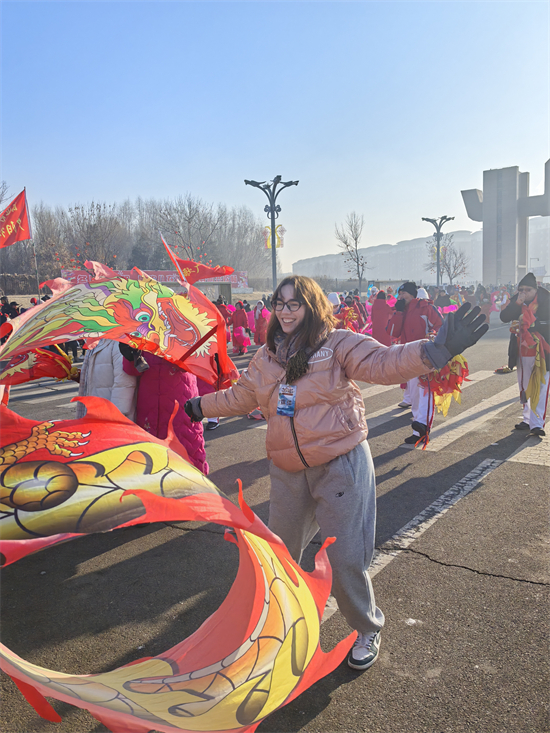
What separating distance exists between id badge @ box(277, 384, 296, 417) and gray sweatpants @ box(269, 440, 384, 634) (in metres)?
0.31

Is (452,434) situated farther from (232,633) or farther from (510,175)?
(510,175)

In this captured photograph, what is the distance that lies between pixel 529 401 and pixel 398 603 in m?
4.55

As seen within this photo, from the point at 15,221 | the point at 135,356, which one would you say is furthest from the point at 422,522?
the point at 15,221

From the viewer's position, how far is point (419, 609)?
3.10 m

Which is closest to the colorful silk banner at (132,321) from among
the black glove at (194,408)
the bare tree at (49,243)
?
the black glove at (194,408)

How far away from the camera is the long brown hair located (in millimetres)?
2588

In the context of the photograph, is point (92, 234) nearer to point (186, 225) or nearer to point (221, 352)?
point (186, 225)

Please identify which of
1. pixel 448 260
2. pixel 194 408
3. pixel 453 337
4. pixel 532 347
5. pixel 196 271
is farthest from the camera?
pixel 448 260

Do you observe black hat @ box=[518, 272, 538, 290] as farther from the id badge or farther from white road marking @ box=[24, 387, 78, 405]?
white road marking @ box=[24, 387, 78, 405]

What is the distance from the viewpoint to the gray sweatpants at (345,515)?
2.52m

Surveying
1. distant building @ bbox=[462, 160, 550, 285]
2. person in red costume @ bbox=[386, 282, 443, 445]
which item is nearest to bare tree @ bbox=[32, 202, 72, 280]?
person in red costume @ bbox=[386, 282, 443, 445]

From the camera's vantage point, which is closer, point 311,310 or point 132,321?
point 311,310

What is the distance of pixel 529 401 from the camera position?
22.5ft

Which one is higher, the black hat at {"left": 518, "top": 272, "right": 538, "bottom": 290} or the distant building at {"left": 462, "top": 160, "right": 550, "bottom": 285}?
the distant building at {"left": 462, "top": 160, "right": 550, "bottom": 285}
